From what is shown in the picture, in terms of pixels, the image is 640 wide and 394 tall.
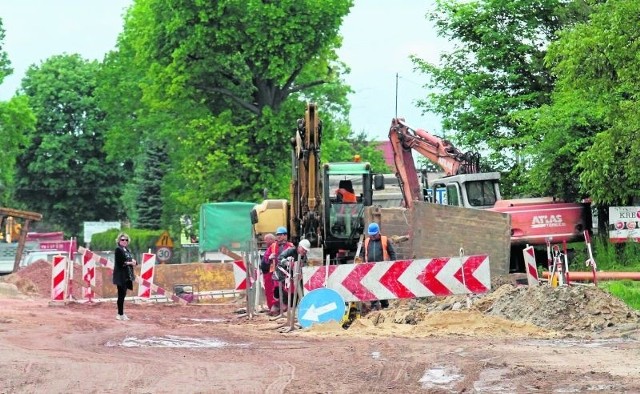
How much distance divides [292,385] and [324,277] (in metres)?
8.19

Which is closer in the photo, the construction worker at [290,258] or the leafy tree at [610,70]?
the construction worker at [290,258]

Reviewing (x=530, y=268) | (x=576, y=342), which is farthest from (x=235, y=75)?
(x=576, y=342)

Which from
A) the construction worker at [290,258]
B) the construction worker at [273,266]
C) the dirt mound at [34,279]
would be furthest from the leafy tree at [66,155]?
the construction worker at [290,258]

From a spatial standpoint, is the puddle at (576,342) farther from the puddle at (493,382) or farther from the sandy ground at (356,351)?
the puddle at (493,382)

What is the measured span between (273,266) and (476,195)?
35.1ft

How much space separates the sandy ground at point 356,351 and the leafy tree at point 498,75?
1738cm

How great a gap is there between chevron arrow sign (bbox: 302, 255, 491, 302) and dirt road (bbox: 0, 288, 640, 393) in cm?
44

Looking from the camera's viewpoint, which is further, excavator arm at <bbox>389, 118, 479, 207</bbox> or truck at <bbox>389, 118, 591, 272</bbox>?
excavator arm at <bbox>389, 118, 479, 207</bbox>

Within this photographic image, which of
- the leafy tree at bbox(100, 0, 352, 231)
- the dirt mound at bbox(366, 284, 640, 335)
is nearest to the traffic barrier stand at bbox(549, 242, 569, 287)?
the dirt mound at bbox(366, 284, 640, 335)

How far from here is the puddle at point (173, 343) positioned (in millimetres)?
16984

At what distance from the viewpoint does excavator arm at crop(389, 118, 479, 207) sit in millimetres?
35469

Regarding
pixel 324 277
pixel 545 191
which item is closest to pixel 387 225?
pixel 324 277

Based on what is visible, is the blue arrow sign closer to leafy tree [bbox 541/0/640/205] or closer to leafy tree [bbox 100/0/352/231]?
leafy tree [bbox 541/0/640/205]

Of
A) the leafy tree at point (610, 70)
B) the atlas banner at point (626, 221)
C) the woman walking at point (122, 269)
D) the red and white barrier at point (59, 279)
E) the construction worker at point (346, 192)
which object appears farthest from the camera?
the atlas banner at point (626, 221)
